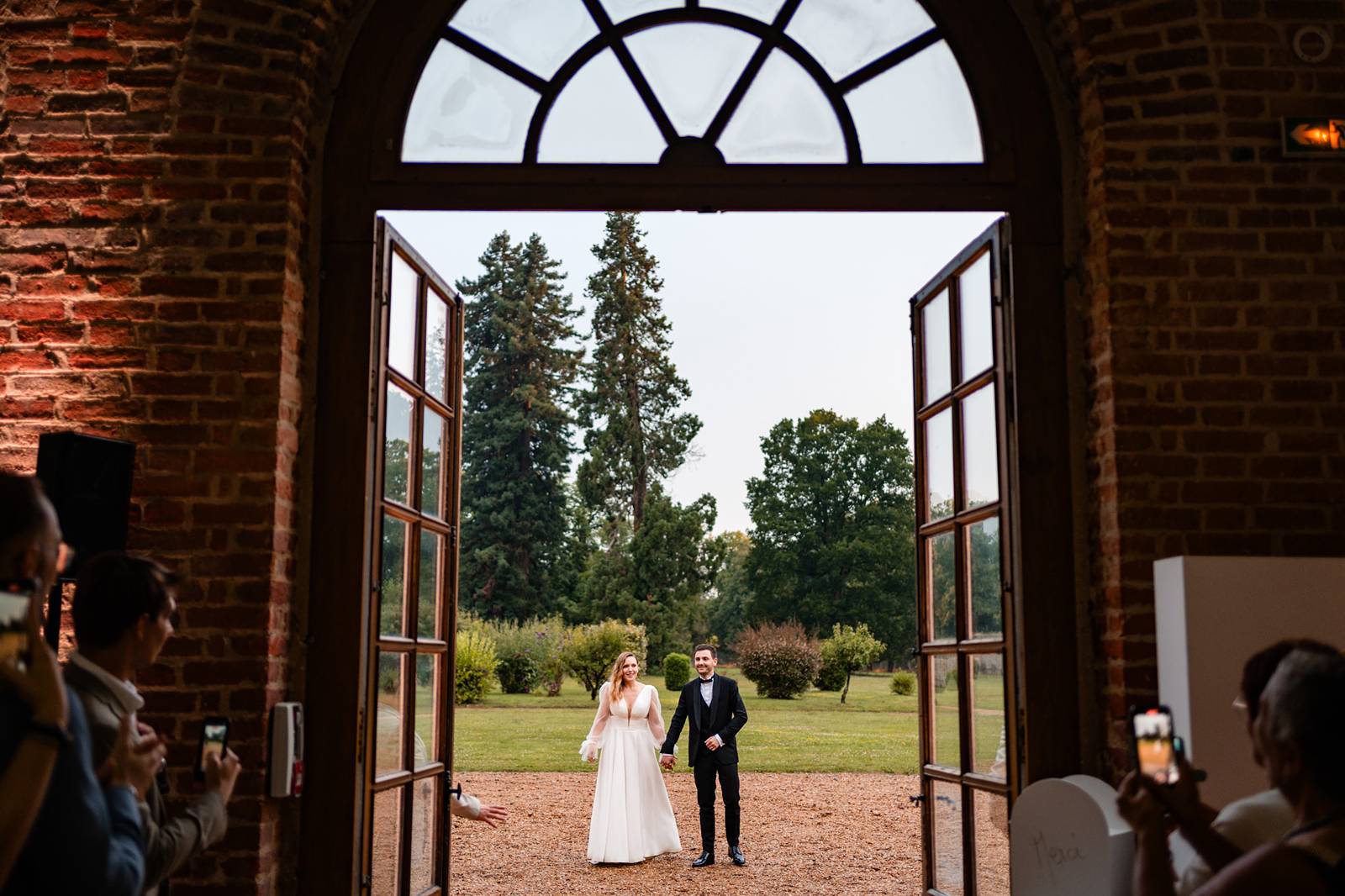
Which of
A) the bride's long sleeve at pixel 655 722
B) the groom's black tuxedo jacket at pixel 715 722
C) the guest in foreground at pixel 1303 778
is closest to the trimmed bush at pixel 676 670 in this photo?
the bride's long sleeve at pixel 655 722

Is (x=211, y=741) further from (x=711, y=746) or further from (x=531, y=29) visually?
(x=711, y=746)

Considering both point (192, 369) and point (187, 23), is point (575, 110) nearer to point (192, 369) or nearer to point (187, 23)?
point (187, 23)

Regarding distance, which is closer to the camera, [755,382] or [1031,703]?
[1031,703]

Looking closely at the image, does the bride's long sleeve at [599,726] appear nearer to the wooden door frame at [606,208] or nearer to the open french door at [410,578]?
the open french door at [410,578]

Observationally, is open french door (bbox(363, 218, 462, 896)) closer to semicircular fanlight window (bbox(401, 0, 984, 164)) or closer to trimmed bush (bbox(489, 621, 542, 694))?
semicircular fanlight window (bbox(401, 0, 984, 164))

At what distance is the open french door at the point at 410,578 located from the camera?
14.0 feet

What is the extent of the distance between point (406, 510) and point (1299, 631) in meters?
3.02

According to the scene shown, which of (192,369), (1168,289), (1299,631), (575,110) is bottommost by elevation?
(1299,631)

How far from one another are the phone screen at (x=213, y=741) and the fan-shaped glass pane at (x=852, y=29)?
3.26 meters

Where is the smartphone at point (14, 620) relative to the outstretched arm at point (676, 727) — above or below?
above

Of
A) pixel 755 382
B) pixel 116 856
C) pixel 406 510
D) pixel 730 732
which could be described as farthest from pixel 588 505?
pixel 116 856

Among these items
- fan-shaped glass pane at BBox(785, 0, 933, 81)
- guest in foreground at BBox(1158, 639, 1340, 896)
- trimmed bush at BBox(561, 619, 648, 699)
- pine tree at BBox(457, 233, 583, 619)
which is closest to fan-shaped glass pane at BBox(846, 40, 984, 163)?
fan-shaped glass pane at BBox(785, 0, 933, 81)

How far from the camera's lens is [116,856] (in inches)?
70.7

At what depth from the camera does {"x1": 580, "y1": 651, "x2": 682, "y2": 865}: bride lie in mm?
9727
